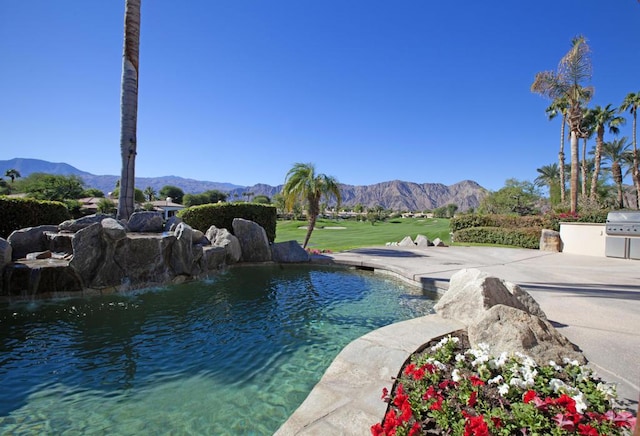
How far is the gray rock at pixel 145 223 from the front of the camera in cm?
849

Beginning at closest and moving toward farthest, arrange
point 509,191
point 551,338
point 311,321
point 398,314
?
point 551,338, point 311,321, point 398,314, point 509,191

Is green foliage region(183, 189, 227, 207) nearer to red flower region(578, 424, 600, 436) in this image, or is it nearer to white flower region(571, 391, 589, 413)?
white flower region(571, 391, 589, 413)

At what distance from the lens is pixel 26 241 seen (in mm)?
7449

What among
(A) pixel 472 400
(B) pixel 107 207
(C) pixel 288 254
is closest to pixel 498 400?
(A) pixel 472 400

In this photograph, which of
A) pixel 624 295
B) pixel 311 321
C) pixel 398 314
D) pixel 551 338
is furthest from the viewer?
pixel 624 295

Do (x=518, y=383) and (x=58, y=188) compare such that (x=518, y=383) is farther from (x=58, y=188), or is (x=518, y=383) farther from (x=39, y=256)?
(x=58, y=188)

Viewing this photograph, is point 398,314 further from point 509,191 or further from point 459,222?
point 509,191

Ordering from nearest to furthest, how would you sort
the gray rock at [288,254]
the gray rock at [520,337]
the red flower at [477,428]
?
the red flower at [477,428] < the gray rock at [520,337] < the gray rock at [288,254]

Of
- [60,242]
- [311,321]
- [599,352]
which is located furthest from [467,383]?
[60,242]

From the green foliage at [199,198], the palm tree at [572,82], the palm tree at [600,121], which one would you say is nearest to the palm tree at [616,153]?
the palm tree at [600,121]

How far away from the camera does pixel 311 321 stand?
16.5ft

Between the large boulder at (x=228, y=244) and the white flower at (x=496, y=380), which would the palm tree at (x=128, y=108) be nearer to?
the large boulder at (x=228, y=244)

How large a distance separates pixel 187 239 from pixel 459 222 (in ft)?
55.5

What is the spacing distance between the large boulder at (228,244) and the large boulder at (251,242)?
0.89ft
